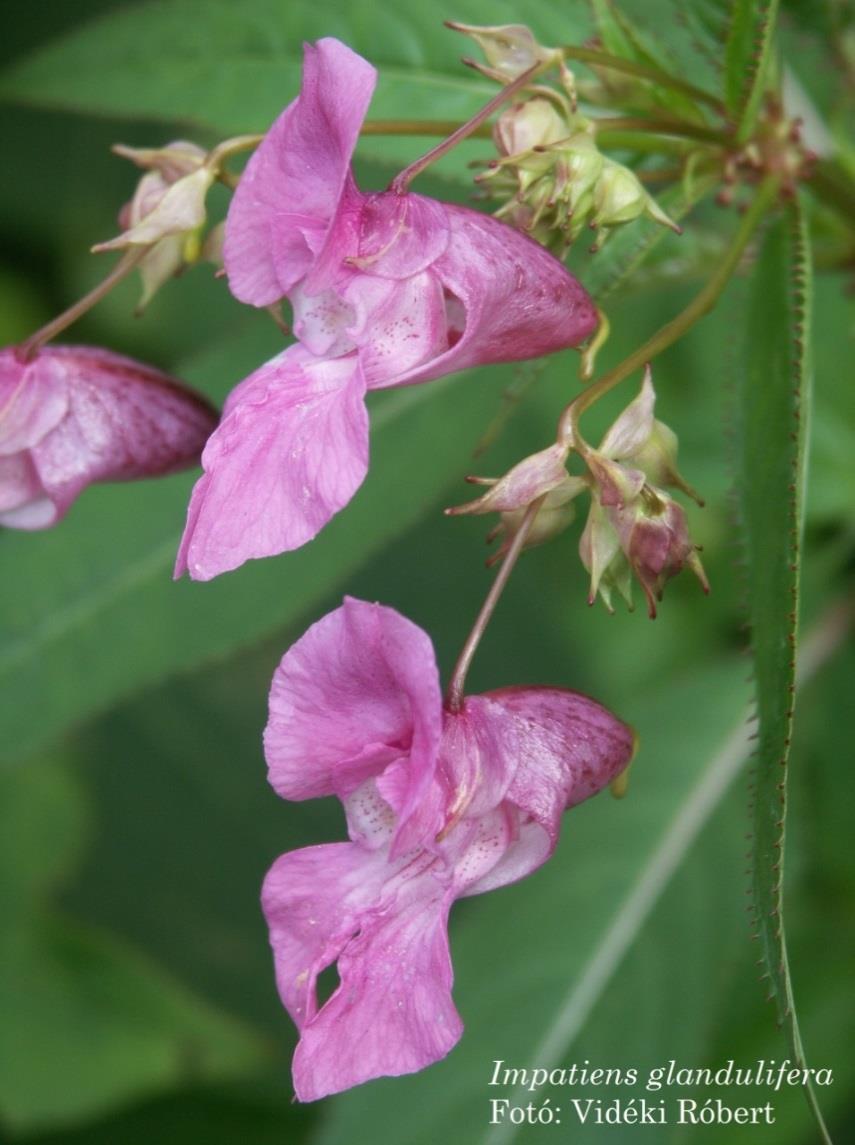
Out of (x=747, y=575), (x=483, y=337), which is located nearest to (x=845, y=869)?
(x=747, y=575)

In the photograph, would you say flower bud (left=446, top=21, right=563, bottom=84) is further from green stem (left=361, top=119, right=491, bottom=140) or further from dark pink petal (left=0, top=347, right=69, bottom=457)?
dark pink petal (left=0, top=347, right=69, bottom=457)

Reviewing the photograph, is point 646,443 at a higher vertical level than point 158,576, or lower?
higher

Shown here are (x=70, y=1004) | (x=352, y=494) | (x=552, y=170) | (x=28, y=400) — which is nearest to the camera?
(x=352, y=494)

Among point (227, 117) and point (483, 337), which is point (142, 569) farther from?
point (483, 337)

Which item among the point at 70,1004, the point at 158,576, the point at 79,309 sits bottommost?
the point at 70,1004

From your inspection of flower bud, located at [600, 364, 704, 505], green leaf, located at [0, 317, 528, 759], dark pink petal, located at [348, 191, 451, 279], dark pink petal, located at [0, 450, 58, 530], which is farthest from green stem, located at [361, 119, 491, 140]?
green leaf, located at [0, 317, 528, 759]

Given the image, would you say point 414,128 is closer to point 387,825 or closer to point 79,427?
point 79,427

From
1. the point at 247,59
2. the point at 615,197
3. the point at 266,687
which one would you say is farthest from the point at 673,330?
the point at 266,687
